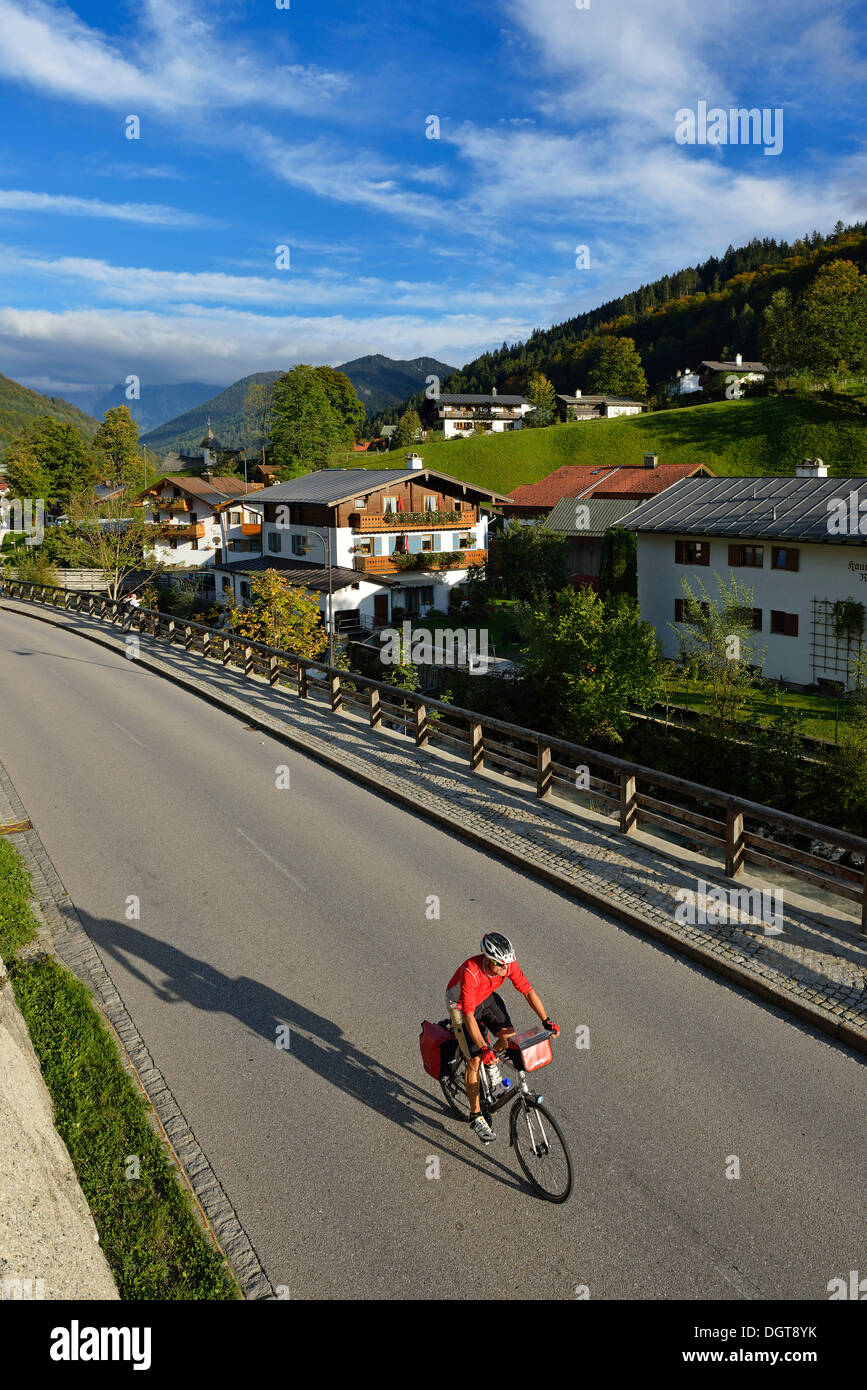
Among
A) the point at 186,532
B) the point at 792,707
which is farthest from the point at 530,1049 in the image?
the point at 186,532

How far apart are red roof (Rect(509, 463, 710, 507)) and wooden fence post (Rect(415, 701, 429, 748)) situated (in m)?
45.6

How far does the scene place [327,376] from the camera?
139500mm

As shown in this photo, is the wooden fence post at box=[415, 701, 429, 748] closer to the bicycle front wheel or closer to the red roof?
the bicycle front wheel

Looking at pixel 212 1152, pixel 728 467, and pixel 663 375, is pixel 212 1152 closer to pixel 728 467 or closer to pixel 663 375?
pixel 728 467

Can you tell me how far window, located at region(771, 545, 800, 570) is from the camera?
100 feet

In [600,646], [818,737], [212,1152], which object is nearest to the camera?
[212,1152]

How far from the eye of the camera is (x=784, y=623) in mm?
31156

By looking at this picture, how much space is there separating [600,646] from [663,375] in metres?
165

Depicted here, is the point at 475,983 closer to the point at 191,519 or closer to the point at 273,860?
the point at 273,860

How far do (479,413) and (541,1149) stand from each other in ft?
476

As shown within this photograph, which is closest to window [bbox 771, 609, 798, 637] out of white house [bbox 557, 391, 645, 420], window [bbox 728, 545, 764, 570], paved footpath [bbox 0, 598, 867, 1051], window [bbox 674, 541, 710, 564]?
window [bbox 728, 545, 764, 570]

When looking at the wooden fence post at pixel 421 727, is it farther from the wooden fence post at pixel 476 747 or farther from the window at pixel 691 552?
the window at pixel 691 552

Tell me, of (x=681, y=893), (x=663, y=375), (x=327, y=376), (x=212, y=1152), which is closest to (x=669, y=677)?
(x=681, y=893)
